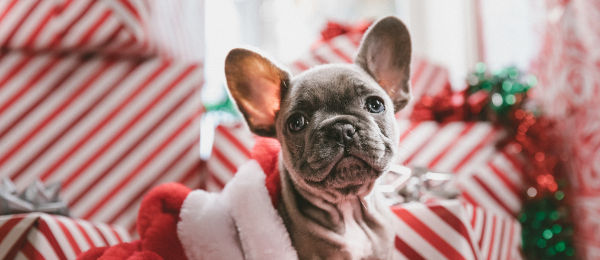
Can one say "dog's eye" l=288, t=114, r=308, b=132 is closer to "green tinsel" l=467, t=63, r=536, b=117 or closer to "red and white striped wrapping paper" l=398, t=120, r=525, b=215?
"red and white striped wrapping paper" l=398, t=120, r=525, b=215

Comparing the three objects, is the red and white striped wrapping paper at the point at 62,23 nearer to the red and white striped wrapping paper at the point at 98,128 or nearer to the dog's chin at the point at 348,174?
the red and white striped wrapping paper at the point at 98,128

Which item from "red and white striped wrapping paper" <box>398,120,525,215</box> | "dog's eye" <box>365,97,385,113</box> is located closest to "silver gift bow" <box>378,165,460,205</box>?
"red and white striped wrapping paper" <box>398,120,525,215</box>

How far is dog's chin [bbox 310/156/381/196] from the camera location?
0.68 metres

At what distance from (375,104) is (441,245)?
0.36 metres

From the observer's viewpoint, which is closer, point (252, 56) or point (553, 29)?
point (252, 56)

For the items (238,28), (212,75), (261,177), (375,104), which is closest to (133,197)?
(261,177)

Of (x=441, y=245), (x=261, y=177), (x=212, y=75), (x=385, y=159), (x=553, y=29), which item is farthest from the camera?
(x=212, y=75)

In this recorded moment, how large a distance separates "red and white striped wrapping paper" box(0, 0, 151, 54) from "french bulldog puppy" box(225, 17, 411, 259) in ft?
2.09

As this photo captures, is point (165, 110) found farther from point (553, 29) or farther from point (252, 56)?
point (553, 29)

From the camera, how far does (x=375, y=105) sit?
760mm

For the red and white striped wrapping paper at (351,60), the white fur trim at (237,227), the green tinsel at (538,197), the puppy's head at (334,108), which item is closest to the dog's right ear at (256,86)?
the puppy's head at (334,108)

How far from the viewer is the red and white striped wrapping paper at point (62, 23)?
1.24 meters

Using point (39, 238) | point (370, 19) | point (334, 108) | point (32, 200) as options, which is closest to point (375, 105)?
point (334, 108)

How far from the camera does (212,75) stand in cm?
226
